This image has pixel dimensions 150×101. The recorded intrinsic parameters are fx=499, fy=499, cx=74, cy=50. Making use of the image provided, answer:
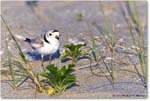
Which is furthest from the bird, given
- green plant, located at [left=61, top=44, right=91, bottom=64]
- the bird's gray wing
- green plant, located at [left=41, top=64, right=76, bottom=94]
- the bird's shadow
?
green plant, located at [left=41, top=64, right=76, bottom=94]

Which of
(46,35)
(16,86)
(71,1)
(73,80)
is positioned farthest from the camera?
(71,1)

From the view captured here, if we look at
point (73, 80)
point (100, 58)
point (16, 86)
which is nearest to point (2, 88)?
point (16, 86)

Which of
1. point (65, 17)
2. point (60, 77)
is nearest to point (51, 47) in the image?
point (60, 77)

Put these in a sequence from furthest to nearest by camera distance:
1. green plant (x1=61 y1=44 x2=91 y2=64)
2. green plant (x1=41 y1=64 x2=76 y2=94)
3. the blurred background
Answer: the blurred background, green plant (x1=61 y1=44 x2=91 y2=64), green plant (x1=41 y1=64 x2=76 y2=94)

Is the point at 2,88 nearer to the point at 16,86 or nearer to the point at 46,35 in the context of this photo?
the point at 16,86

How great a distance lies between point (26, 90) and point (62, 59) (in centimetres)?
93

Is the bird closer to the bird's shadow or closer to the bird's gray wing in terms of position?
the bird's gray wing

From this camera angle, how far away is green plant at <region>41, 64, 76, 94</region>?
169 inches

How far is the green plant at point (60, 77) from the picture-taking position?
14.1 ft

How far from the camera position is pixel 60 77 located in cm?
429

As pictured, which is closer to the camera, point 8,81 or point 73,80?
point 73,80

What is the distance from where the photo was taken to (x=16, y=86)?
464 centimetres

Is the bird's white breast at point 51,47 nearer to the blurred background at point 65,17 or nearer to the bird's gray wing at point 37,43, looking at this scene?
the bird's gray wing at point 37,43

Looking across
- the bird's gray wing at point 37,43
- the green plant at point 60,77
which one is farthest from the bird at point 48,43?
the green plant at point 60,77
